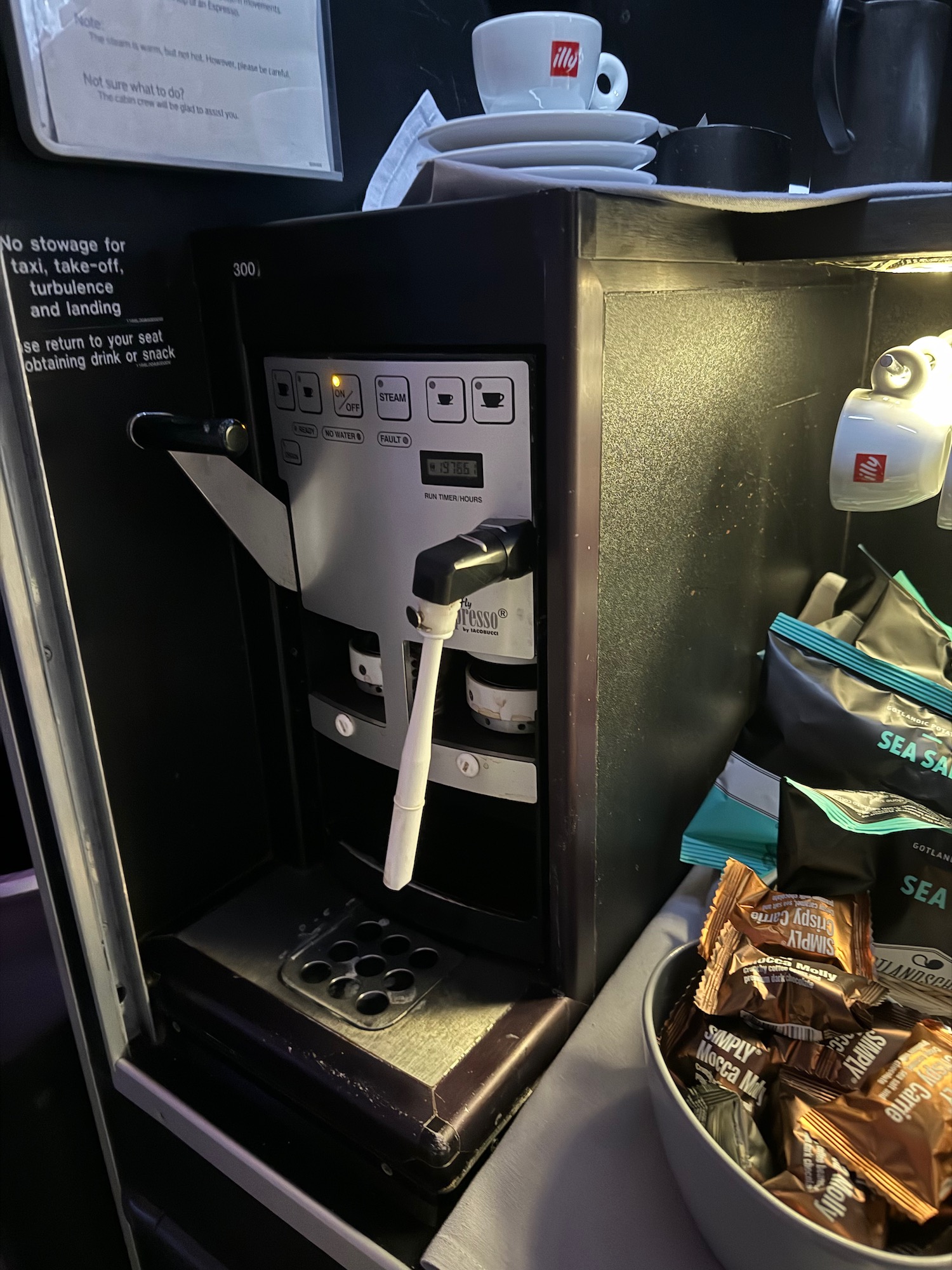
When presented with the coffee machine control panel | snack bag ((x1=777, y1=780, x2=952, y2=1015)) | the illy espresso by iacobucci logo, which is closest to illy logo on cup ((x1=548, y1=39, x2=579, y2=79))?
the coffee machine control panel

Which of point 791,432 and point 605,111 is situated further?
point 791,432

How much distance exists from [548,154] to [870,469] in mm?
312

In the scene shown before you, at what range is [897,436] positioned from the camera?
2.05ft

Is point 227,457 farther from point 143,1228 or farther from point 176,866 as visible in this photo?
point 143,1228

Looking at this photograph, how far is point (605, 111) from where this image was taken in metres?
0.54

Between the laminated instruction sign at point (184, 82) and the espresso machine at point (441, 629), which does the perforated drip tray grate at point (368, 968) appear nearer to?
the espresso machine at point (441, 629)

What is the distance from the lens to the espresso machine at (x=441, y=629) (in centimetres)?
50

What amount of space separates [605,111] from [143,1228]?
90cm

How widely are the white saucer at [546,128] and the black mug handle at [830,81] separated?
0.14m

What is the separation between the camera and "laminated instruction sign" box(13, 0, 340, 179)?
0.53 metres

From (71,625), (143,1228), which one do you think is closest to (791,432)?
(71,625)

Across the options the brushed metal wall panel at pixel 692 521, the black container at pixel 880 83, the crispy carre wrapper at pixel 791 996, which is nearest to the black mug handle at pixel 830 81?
the black container at pixel 880 83

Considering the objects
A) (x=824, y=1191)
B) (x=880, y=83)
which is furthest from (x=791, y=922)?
(x=880, y=83)

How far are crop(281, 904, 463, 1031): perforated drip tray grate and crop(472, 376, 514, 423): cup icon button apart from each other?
15.2 inches
